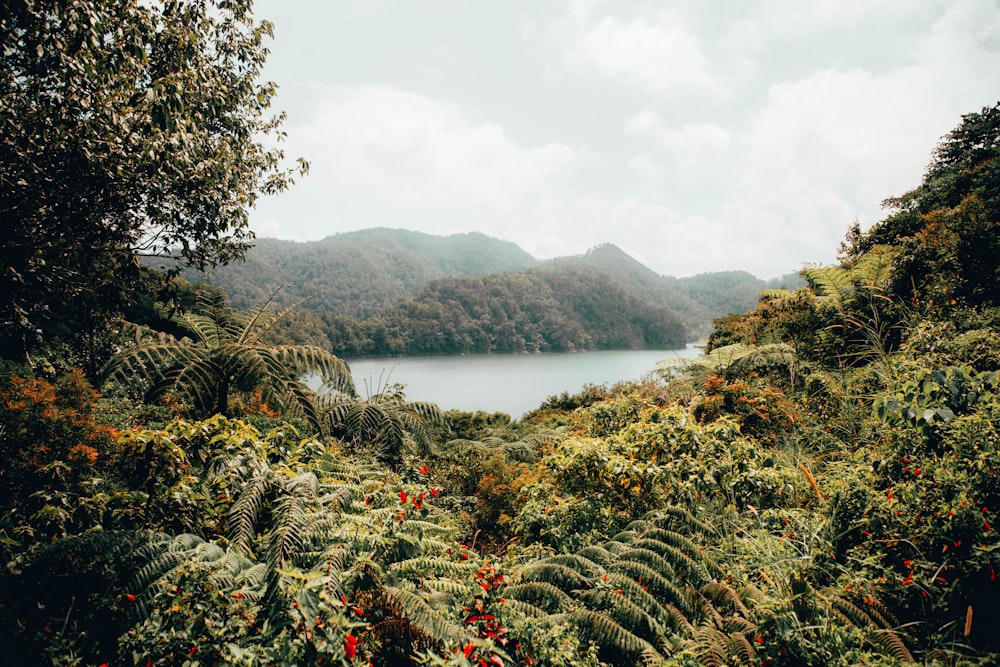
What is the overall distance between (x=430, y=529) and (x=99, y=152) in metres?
3.03

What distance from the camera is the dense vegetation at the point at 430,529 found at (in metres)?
1.42

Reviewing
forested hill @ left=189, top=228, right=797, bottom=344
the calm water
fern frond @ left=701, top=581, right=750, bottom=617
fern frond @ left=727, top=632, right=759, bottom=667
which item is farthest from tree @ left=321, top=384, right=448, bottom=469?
the calm water

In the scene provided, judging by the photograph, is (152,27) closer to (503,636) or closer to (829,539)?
(503,636)

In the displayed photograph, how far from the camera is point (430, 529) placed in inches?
84.4

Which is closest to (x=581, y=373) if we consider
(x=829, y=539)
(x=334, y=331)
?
(x=334, y=331)

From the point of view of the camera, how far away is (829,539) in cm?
227

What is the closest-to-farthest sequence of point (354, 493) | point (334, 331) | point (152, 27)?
point (354, 493), point (152, 27), point (334, 331)

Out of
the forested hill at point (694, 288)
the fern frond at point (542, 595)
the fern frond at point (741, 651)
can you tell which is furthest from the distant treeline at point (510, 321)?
the fern frond at point (741, 651)

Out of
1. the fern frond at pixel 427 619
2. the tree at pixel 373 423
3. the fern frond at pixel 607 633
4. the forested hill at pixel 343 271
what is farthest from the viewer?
the forested hill at pixel 343 271

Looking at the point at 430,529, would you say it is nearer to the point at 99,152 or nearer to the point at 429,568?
the point at 429,568

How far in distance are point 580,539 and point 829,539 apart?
1263 mm

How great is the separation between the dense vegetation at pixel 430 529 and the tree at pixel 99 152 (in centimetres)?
4

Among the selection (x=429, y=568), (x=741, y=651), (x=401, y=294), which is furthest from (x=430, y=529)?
(x=401, y=294)

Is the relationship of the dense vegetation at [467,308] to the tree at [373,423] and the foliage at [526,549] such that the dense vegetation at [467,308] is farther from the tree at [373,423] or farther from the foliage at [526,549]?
the foliage at [526,549]
